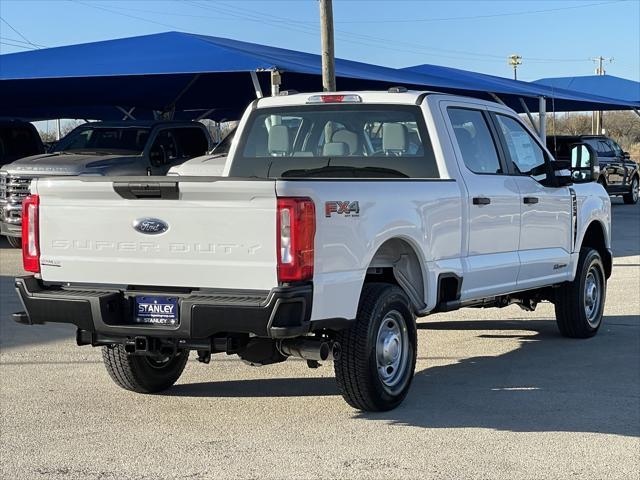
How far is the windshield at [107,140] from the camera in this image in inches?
678

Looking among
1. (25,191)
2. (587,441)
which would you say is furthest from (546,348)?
(25,191)

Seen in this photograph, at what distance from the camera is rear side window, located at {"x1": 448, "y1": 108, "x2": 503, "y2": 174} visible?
791cm

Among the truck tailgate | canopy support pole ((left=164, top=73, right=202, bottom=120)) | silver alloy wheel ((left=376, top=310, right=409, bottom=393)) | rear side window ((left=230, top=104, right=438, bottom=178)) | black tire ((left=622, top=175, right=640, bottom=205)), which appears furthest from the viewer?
black tire ((left=622, top=175, right=640, bottom=205))

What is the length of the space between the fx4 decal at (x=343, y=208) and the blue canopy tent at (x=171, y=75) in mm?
11353

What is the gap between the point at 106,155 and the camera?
55.1ft

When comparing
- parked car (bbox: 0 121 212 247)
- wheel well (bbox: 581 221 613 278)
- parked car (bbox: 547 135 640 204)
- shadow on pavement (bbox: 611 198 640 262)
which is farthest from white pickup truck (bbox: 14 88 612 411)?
parked car (bbox: 547 135 640 204)

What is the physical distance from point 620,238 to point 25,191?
37.7 ft

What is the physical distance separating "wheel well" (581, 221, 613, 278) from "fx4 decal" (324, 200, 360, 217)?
14.8ft

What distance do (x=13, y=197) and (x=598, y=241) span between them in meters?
9.76

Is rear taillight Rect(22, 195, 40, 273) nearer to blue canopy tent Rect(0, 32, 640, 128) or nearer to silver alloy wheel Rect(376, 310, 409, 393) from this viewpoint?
silver alloy wheel Rect(376, 310, 409, 393)

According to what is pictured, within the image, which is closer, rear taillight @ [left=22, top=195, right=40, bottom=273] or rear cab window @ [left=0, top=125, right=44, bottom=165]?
rear taillight @ [left=22, top=195, right=40, bottom=273]

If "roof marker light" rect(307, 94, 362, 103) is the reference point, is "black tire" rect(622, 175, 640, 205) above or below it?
below

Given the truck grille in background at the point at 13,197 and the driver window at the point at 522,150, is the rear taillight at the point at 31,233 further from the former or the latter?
the truck grille in background at the point at 13,197

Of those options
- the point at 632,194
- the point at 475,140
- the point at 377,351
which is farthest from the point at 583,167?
the point at 632,194
